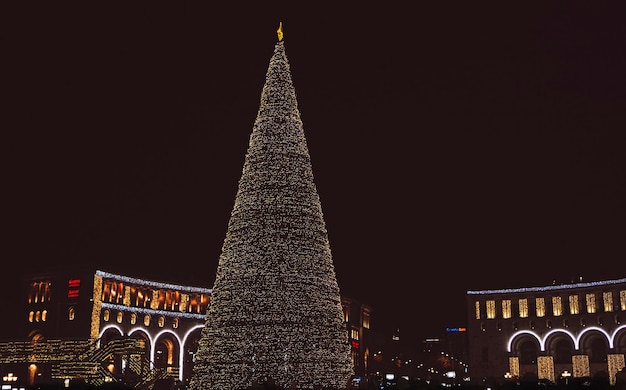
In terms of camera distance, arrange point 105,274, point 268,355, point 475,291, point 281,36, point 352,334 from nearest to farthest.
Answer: point 268,355 < point 281,36 < point 105,274 < point 475,291 < point 352,334

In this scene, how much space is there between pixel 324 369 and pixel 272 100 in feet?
37.6

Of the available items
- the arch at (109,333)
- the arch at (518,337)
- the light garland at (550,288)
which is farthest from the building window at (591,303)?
the arch at (109,333)

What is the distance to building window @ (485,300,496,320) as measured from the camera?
290 ft

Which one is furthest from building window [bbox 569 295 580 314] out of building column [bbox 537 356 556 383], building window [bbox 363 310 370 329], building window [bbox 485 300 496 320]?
building window [bbox 363 310 370 329]

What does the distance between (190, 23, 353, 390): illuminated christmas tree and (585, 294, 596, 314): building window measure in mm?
60440

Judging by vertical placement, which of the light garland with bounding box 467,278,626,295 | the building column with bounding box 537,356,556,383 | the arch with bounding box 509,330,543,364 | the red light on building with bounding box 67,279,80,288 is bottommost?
the building column with bounding box 537,356,556,383

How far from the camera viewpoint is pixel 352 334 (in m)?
114

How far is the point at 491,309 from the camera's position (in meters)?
88.8

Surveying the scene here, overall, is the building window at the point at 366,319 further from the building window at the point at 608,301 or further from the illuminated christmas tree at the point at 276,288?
the illuminated christmas tree at the point at 276,288

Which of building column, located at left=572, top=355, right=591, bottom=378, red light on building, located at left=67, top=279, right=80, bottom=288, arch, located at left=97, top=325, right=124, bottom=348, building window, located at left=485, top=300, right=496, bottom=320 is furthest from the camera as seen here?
building window, located at left=485, top=300, right=496, bottom=320

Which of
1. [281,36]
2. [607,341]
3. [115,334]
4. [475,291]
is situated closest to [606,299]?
[607,341]

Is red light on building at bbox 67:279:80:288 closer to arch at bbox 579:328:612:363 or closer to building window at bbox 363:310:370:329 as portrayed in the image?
arch at bbox 579:328:612:363

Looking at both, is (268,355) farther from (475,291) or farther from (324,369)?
(475,291)

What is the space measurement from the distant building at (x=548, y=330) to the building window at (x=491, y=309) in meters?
0.02
